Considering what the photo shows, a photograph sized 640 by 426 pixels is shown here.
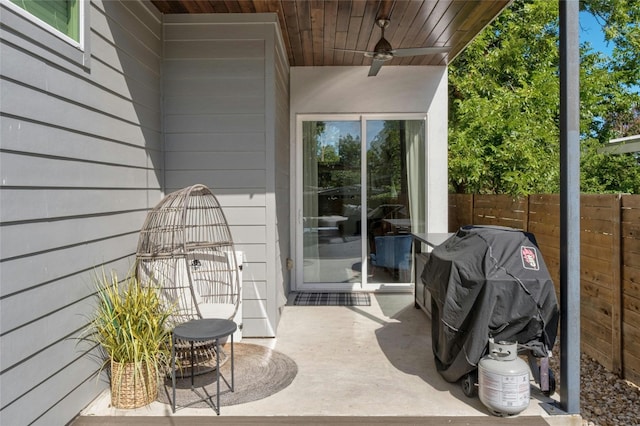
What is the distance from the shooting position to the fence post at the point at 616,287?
11.4ft

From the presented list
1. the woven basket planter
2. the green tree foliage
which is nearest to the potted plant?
the woven basket planter

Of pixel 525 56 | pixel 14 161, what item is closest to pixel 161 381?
pixel 14 161

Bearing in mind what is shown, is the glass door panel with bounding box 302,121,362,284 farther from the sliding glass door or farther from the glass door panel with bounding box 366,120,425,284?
the glass door panel with bounding box 366,120,425,284

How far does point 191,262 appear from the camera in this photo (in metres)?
3.63

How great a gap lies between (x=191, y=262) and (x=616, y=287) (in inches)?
133

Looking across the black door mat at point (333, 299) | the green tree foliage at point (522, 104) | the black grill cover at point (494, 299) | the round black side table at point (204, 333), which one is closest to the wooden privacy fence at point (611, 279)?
the black grill cover at point (494, 299)

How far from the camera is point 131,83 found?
3318mm

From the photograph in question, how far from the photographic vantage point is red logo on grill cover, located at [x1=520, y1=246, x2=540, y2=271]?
2705 millimetres

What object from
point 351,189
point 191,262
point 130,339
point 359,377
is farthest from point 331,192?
point 130,339

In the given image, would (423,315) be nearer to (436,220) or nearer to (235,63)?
(436,220)

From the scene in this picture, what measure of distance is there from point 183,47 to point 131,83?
87cm

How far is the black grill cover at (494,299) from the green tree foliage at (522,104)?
4.11m

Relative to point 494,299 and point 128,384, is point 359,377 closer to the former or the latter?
point 494,299

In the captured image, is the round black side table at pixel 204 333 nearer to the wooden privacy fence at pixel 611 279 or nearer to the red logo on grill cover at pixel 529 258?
A: the red logo on grill cover at pixel 529 258
